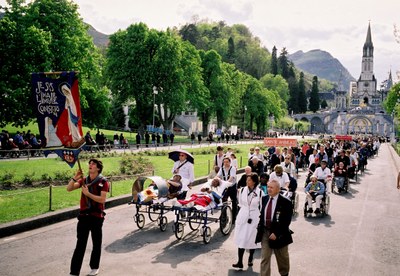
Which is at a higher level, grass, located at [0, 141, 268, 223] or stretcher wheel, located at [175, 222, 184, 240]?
grass, located at [0, 141, 268, 223]

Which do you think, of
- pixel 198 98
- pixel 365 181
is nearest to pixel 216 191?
pixel 365 181

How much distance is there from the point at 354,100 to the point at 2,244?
203461 mm

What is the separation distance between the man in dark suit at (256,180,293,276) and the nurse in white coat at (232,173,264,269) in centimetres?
128

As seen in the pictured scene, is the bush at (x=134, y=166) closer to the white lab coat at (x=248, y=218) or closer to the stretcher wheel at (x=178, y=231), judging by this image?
the stretcher wheel at (x=178, y=231)

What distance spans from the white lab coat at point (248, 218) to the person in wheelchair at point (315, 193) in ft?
20.2

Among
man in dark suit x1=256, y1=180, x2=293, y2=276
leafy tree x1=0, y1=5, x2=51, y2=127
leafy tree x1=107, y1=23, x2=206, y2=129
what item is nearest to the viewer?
man in dark suit x1=256, y1=180, x2=293, y2=276

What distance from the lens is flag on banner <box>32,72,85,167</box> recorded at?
24.9ft

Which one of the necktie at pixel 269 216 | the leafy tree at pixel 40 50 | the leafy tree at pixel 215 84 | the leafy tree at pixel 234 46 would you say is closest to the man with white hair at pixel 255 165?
the necktie at pixel 269 216

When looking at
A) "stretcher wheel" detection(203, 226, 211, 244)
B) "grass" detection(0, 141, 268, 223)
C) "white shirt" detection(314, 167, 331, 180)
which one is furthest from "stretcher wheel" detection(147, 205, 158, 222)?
"white shirt" detection(314, 167, 331, 180)

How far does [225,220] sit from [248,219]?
3.08 m

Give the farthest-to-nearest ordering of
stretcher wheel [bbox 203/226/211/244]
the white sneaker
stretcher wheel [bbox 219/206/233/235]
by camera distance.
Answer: stretcher wheel [bbox 219/206/233/235] → stretcher wheel [bbox 203/226/211/244] → the white sneaker

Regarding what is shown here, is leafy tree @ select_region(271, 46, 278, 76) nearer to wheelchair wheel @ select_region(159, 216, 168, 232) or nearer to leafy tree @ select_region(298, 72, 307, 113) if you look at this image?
leafy tree @ select_region(298, 72, 307, 113)

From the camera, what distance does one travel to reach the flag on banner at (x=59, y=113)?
759cm

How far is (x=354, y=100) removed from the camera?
19825 centimetres
